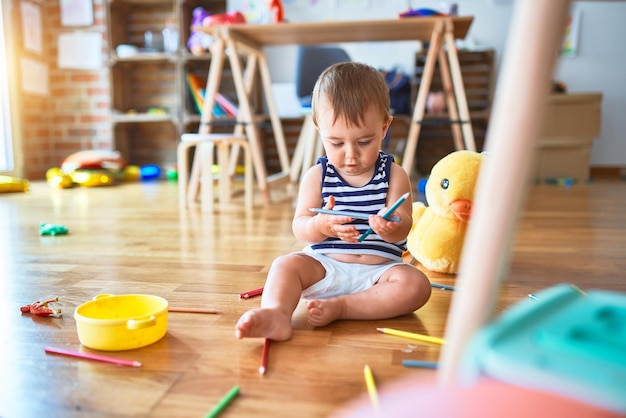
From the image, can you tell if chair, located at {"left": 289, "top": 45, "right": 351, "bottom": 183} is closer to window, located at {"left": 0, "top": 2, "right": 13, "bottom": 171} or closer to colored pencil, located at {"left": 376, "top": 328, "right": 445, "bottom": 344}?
window, located at {"left": 0, "top": 2, "right": 13, "bottom": 171}

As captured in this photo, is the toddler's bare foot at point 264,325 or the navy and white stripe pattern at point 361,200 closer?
the toddler's bare foot at point 264,325

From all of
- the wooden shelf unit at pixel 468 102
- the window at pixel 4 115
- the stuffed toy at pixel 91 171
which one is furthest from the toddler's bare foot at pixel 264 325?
the window at pixel 4 115

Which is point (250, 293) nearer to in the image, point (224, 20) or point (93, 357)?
point (93, 357)

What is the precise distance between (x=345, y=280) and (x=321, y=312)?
12cm

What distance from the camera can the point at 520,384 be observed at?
398 millimetres

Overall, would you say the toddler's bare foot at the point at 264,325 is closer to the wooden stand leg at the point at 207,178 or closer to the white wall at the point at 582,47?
the wooden stand leg at the point at 207,178

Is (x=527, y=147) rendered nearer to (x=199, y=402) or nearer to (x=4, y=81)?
(x=199, y=402)

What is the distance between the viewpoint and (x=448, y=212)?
1148 millimetres

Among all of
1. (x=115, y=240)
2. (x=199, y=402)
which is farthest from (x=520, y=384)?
(x=115, y=240)

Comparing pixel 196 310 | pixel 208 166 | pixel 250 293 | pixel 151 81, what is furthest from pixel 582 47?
pixel 196 310

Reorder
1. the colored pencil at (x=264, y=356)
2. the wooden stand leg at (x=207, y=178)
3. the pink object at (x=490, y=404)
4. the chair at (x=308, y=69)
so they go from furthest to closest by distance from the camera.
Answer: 1. the chair at (x=308, y=69)
2. the wooden stand leg at (x=207, y=178)
3. the colored pencil at (x=264, y=356)
4. the pink object at (x=490, y=404)

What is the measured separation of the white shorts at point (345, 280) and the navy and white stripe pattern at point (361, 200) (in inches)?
1.1

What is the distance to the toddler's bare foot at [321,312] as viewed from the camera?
802 mm

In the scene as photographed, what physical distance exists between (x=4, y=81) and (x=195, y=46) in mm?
1176
